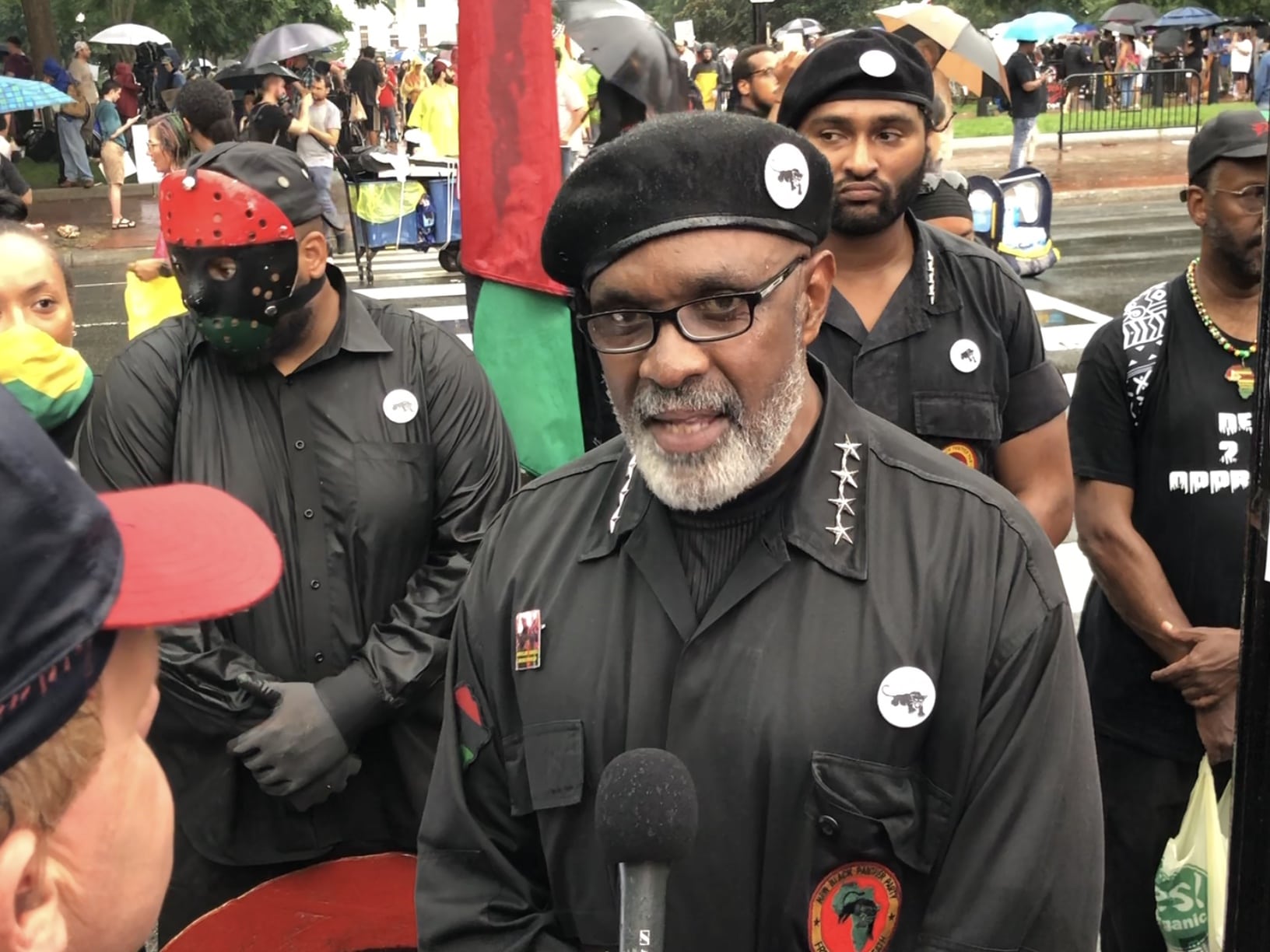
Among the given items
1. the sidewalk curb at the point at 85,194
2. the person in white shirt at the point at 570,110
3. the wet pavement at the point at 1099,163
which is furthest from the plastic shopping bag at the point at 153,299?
the sidewalk curb at the point at 85,194

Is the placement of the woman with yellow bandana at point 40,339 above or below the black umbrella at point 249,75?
below

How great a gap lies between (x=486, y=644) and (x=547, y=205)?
224 cm

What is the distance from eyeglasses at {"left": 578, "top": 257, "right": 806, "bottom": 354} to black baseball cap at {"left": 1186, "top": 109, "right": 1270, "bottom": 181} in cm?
206

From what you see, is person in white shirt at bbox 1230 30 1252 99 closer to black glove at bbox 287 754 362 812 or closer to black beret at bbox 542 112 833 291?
black glove at bbox 287 754 362 812

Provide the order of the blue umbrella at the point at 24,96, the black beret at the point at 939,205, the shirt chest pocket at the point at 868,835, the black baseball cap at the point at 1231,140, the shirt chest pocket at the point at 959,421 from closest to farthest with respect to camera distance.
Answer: the shirt chest pocket at the point at 868,835
the shirt chest pocket at the point at 959,421
the black baseball cap at the point at 1231,140
the black beret at the point at 939,205
the blue umbrella at the point at 24,96

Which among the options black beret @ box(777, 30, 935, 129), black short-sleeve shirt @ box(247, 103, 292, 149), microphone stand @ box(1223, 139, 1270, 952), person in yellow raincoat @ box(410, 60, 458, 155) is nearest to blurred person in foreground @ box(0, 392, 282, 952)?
microphone stand @ box(1223, 139, 1270, 952)

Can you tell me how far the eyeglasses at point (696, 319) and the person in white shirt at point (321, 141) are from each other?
12.3m

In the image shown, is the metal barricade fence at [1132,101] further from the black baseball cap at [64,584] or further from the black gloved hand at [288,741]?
the black baseball cap at [64,584]

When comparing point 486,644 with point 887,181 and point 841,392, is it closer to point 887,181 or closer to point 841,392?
point 841,392

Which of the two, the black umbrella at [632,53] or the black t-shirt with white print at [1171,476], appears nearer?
the black t-shirt with white print at [1171,476]

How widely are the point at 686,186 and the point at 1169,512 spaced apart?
2.08m

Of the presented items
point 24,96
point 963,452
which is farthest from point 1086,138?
point 963,452

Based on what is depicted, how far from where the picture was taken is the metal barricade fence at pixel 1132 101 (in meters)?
29.2

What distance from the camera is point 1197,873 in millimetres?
3676
